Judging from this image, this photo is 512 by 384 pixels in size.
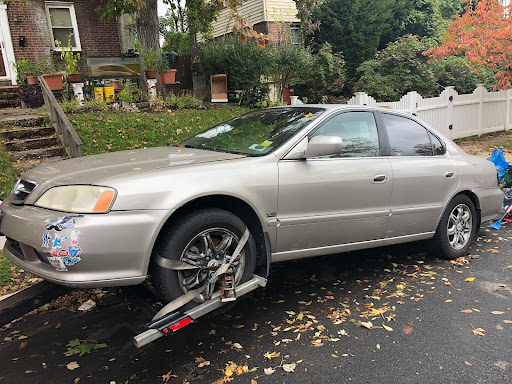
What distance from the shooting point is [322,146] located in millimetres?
3385

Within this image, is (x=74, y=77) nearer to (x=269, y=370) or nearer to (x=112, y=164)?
(x=112, y=164)

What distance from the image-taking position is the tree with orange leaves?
11.2 m


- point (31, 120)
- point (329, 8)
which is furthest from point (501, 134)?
point (31, 120)

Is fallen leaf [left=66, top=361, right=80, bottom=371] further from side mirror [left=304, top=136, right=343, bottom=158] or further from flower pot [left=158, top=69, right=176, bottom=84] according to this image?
flower pot [left=158, top=69, right=176, bottom=84]

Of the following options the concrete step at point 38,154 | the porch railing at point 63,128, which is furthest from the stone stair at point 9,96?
the concrete step at point 38,154

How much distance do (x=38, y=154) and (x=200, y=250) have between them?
605 cm

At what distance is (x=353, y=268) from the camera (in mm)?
4637

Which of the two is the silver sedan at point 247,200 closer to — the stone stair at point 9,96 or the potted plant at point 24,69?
the stone stair at point 9,96

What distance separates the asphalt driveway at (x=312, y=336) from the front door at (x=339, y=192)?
0.59m

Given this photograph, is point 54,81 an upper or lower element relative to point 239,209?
upper

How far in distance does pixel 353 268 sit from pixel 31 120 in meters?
7.36

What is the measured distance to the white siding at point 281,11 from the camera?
55.3 ft

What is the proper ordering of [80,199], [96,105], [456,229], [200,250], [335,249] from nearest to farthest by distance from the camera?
[80,199], [200,250], [335,249], [456,229], [96,105]

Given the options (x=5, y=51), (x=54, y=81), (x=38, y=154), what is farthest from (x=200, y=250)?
(x=5, y=51)
